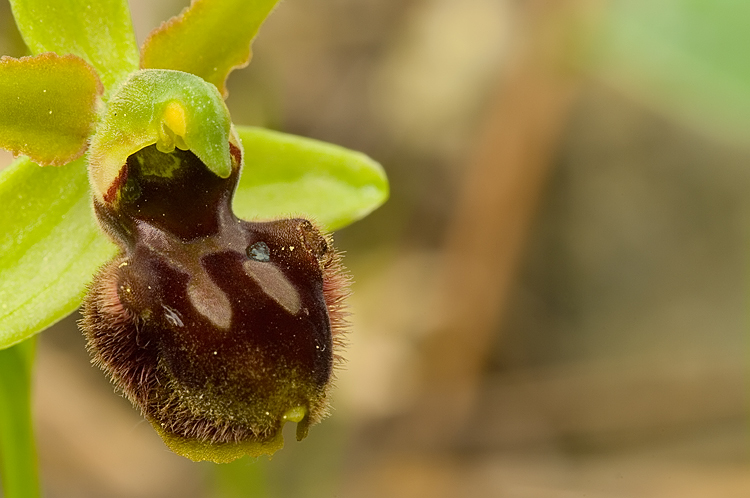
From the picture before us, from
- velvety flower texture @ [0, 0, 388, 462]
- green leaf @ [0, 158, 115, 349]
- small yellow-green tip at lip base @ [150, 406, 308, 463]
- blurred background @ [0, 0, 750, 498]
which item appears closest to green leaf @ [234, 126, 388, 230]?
velvety flower texture @ [0, 0, 388, 462]

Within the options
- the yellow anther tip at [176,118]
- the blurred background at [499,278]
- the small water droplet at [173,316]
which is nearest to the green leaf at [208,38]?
the yellow anther tip at [176,118]

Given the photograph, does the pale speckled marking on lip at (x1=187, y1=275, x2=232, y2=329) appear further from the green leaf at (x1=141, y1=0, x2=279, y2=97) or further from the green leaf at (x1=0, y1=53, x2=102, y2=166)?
the green leaf at (x1=141, y1=0, x2=279, y2=97)

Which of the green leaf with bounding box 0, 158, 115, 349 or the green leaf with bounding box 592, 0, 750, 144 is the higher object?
the green leaf with bounding box 592, 0, 750, 144

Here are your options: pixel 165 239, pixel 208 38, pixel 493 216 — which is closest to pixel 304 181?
pixel 208 38

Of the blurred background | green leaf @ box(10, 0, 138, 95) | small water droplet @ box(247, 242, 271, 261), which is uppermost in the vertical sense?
green leaf @ box(10, 0, 138, 95)

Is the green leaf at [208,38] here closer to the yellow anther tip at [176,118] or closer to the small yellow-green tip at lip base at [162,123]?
the small yellow-green tip at lip base at [162,123]

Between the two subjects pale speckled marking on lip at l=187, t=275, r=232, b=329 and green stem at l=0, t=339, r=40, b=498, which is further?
green stem at l=0, t=339, r=40, b=498

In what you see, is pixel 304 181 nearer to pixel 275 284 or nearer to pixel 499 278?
pixel 275 284
